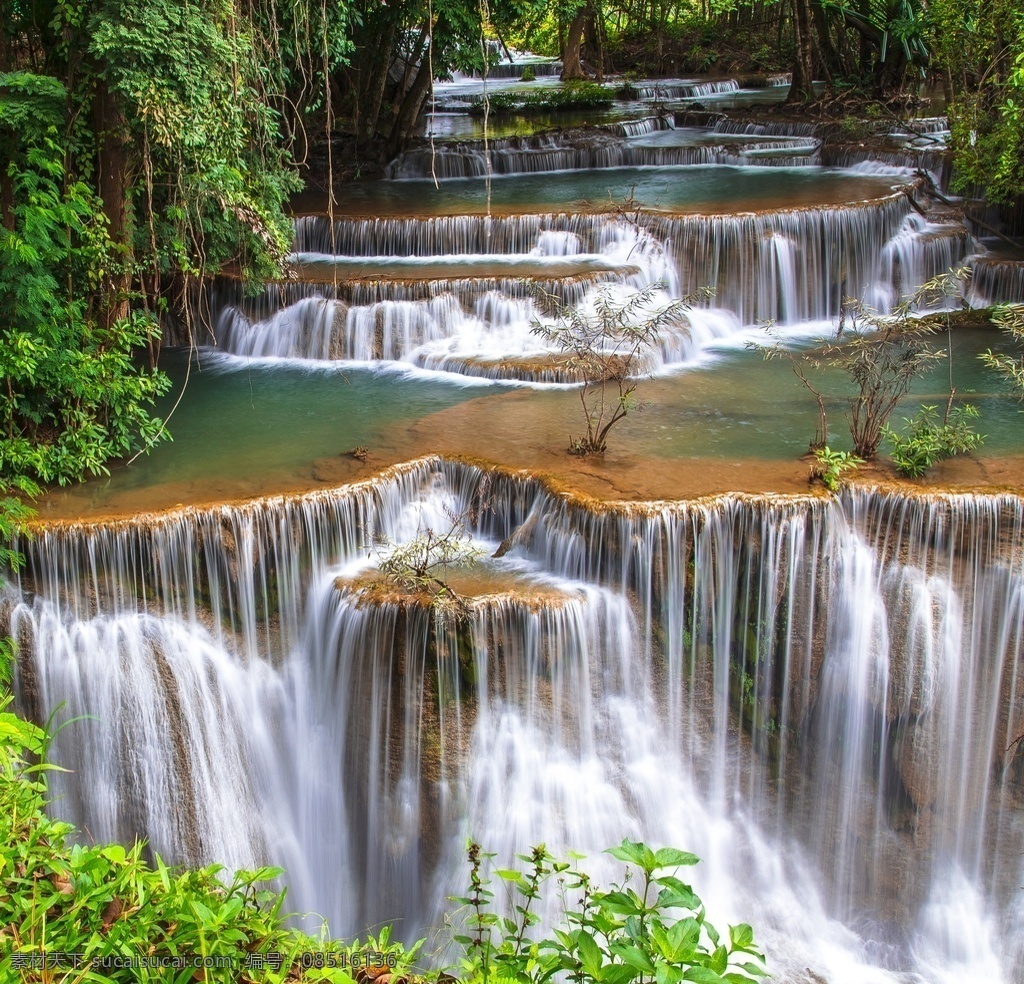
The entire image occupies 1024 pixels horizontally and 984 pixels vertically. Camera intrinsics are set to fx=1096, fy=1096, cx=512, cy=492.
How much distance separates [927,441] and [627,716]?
294 centimetres

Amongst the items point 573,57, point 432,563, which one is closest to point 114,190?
point 432,563

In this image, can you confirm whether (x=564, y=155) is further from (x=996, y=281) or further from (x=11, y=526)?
(x=11, y=526)

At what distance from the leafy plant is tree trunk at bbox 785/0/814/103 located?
11177mm

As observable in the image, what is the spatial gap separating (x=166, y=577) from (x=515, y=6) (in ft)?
35.1

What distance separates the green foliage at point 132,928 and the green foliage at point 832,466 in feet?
15.4

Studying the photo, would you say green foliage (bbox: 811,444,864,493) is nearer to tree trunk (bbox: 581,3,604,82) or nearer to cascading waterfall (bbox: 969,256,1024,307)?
cascading waterfall (bbox: 969,256,1024,307)

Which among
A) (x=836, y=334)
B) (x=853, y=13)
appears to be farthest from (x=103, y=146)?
(x=853, y=13)

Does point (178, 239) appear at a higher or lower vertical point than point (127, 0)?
lower

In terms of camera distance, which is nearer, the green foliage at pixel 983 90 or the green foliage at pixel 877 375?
the green foliage at pixel 877 375

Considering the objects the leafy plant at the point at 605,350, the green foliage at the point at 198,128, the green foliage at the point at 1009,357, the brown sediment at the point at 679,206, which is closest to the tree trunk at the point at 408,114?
the brown sediment at the point at 679,206

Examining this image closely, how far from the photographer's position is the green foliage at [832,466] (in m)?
7.57

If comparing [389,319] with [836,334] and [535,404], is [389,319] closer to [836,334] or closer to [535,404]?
[535,404]

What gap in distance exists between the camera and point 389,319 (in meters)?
11.1

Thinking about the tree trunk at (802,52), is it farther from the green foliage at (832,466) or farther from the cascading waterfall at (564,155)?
the green foliage at (832,466)
